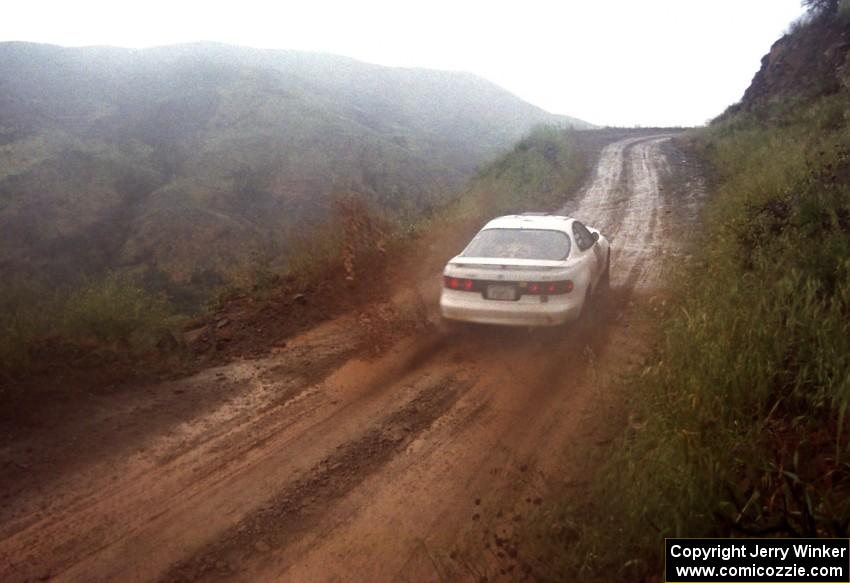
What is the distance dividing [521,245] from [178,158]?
31979mm

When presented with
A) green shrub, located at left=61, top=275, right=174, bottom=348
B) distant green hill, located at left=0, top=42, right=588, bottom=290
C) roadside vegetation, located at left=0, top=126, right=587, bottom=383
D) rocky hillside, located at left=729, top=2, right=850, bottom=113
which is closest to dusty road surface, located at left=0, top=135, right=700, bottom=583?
roadside vegetation, located at left=0, top=126, right=587, bottom=383

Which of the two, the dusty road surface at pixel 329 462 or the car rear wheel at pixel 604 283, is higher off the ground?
the car rear wheel at pixel 604 283

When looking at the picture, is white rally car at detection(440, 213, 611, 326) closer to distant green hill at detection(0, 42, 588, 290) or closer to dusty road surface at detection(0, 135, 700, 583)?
dusty road surface at detection(0, 135, 700, 583)

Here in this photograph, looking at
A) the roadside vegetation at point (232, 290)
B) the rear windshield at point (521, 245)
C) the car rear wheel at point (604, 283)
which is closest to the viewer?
the roadside vegetation at point (232, 290)

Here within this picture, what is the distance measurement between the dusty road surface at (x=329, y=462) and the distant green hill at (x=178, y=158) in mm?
8574

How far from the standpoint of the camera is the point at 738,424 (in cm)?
347

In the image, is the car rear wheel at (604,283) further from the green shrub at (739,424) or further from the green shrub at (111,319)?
the green shrub at (111,319)

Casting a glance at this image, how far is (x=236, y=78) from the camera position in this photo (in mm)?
42844

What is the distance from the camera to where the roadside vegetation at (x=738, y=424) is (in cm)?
286

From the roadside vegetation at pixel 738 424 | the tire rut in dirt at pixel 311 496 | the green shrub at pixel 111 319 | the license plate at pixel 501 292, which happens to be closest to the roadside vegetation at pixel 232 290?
the green shrub at pixel 111 319

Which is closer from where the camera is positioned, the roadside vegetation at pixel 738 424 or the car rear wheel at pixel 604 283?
the roadside vegetation at pixel 738 424

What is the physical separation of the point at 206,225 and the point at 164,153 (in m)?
10.8

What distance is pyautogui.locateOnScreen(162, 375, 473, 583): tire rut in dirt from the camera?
11.2ft

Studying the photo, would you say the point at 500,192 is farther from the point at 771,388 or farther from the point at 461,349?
the point at 771,388
